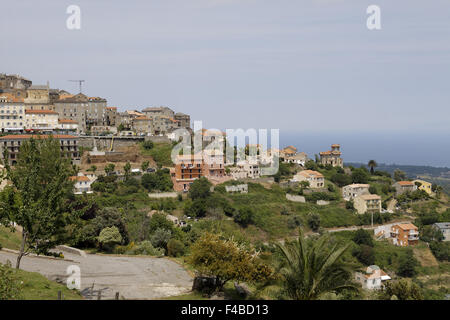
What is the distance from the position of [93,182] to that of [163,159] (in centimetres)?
1259

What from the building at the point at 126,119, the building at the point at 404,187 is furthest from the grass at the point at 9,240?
the building at the point at 404,187

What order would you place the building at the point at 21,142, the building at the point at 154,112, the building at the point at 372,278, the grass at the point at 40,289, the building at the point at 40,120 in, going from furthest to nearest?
the building at the point at 154,112, the building at the point at 40,120, the building at the point at 21,142, the building at the point at 372,278, the grass at the point at 40,289

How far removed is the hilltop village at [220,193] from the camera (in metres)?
44.4

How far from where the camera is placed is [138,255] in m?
24.9

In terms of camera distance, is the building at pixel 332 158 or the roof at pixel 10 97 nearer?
the roof at pixel 10 97

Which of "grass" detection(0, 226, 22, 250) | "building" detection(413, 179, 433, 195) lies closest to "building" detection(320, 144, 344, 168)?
"building" detection(413, 179, 433, 195)

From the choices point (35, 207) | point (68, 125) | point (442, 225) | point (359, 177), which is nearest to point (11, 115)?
point (68, 125)

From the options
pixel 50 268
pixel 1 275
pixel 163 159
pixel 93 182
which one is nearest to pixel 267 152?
pixel 163 159

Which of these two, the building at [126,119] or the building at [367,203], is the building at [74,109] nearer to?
the building at [126,119]

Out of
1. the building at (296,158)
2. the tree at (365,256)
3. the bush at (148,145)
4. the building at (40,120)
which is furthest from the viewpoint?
the building at (296,158)

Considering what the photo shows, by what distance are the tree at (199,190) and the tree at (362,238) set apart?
17274 millimetres

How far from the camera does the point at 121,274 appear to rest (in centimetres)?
1911
